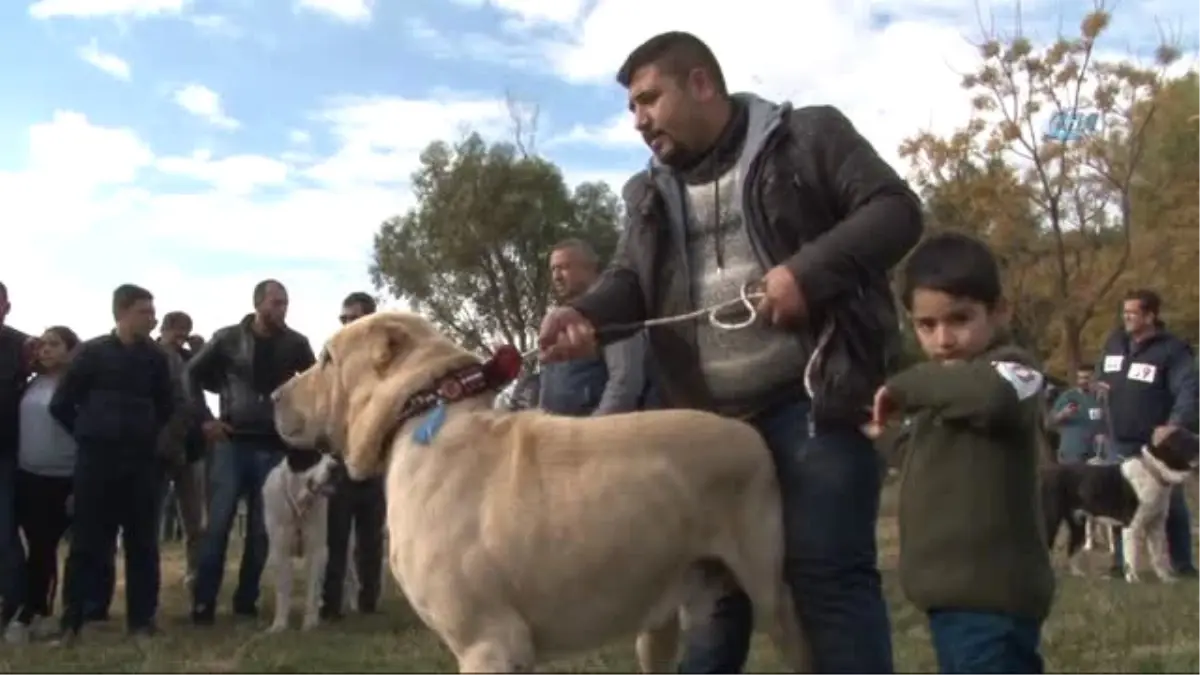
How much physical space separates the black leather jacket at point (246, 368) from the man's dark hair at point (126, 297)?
0.92 m

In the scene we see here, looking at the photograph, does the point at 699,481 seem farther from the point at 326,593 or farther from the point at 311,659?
the point at 326,593

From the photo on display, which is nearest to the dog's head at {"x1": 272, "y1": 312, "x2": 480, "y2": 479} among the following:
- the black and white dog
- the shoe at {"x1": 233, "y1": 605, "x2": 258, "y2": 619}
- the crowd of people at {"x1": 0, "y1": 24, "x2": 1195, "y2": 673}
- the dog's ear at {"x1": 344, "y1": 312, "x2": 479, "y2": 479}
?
the dog's ear at {"x1": 344, "y1": 312, "x2": 479, "y2": 479}

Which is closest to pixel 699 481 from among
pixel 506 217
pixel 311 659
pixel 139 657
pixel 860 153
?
pixel 860 153

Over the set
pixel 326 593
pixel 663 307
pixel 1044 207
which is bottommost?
pixel 326 593

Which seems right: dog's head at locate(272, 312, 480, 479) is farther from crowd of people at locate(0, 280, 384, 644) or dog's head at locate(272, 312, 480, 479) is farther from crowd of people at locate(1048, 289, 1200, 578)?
crowd of people at locate(1048, 289, 1200, 578)

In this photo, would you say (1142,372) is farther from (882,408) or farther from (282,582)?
(882,408)

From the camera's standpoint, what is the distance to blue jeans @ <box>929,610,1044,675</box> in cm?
363

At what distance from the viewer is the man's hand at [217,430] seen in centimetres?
971

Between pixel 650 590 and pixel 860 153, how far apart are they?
1271 mm

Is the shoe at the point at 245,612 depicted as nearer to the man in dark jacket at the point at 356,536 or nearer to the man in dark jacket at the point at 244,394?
the man in dark jacket at the point at 244,394

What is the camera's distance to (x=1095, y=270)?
2953 centimetres

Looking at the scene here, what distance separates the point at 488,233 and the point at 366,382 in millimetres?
34621

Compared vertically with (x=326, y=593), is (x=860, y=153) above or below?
above

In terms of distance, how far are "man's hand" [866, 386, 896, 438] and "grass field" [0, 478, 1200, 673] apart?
140cm
